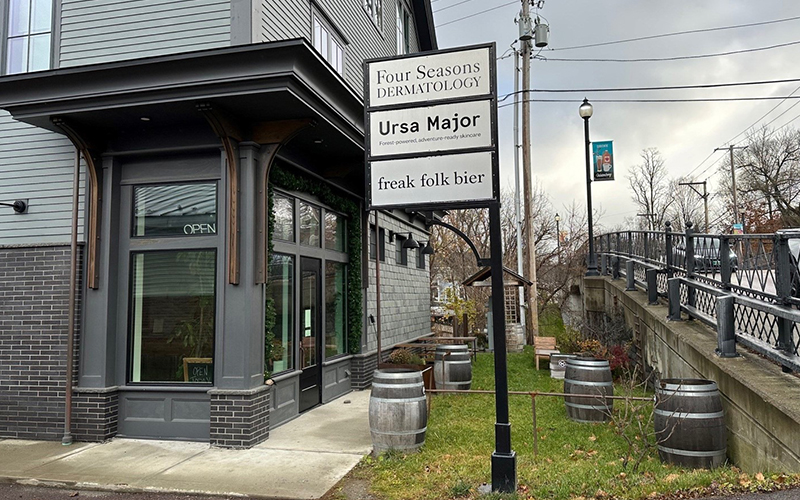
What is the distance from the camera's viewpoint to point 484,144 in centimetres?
511

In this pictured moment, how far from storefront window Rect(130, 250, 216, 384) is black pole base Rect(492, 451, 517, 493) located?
13.6ft

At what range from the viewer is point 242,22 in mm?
7152

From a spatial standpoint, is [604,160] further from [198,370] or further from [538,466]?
[198,370]

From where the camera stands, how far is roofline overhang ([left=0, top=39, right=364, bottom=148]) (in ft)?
21.0

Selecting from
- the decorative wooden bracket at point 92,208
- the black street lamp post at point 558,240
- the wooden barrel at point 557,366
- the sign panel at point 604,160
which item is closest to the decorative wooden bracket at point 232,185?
the decorative wooden bracket at point 92,208

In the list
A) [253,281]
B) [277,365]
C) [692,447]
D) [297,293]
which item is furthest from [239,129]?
[692,447]

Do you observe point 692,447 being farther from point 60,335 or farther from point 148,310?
point 60,335

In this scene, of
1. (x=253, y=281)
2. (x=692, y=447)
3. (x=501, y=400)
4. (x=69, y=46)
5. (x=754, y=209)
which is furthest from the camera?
(x=754, y=209)

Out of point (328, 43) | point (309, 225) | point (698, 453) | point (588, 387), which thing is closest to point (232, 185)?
point (309, 225)

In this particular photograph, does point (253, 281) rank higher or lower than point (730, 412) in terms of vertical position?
higher

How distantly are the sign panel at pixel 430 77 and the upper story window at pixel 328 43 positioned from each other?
4.21m

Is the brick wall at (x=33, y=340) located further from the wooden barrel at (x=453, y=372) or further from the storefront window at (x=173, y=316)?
the wooden barrel at (x=453, y=372)

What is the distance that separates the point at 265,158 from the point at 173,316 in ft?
8.17

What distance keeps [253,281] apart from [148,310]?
1688mm
